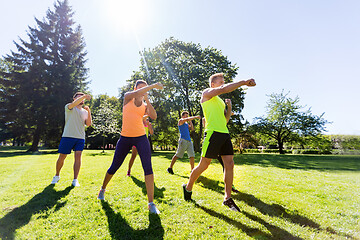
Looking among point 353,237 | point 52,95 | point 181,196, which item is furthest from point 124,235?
point 52,95

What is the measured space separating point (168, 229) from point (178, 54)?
24536mm

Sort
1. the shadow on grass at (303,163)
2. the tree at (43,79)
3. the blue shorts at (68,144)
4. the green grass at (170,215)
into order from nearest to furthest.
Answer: the green grass at (170,215), the blue shorts at (68,144), the shadow on grass at (303,163), the tree at (43,79)

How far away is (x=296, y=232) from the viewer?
2.53 metres

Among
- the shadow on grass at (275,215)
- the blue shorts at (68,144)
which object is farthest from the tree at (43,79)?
the shadow on grass at (275,215)

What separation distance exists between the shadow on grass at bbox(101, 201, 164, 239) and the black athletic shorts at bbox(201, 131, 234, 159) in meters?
1.43

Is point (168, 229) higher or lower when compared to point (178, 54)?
lower

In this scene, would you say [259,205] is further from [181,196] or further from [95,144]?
[95,144]

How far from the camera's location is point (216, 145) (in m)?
3.45

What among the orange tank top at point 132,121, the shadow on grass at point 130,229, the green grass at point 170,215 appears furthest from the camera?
the orange tank top at point 132,121

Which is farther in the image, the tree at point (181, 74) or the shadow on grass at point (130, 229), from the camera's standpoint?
the tree at point (181, 74)

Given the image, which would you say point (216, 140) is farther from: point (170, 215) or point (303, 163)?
point (303, 163)

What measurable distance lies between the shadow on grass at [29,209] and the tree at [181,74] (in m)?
19.5

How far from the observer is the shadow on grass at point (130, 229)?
92.0 inches

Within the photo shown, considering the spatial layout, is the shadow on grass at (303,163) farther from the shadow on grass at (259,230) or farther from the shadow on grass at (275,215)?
the shadow on grass at (259,230)
